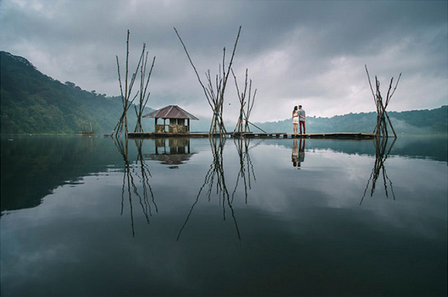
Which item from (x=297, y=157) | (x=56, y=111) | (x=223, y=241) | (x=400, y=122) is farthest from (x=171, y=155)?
(x=400, y=122)

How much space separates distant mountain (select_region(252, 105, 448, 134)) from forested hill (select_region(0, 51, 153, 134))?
90054 millimetres

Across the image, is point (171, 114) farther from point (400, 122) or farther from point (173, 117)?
point (400, 122)

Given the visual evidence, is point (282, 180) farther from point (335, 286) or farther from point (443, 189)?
point (335, 286)

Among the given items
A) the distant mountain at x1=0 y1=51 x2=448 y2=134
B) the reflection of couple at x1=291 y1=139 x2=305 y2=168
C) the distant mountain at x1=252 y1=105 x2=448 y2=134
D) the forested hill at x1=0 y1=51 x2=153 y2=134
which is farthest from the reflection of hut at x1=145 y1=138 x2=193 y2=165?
the distant mountain at x1=252 y1=105 x2=448 y2=134

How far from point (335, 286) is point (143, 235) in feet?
3.32

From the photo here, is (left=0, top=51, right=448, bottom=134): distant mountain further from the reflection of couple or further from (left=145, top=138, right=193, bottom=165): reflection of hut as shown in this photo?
the reflection of couple

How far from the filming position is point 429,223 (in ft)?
5.27

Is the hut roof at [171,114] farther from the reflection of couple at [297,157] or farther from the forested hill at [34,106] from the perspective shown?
the forested hill at [34,106]

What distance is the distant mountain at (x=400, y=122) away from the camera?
8586 cm

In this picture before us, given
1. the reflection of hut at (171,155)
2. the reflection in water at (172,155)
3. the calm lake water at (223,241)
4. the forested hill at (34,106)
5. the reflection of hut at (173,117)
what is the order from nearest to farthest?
the calm lake water at (223,241), the reflection in water at (172,155), the reflection of hut at (171,155), the reflection of hut at (173,117), the forested hill at (34,106)

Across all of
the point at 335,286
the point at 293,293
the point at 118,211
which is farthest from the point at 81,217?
the point at 335,286

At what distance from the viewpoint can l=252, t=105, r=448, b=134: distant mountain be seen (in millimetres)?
85856

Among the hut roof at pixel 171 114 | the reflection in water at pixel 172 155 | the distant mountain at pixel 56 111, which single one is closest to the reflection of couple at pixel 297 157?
the reflection in water at pixel 172 155

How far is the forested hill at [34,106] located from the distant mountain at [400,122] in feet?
295
